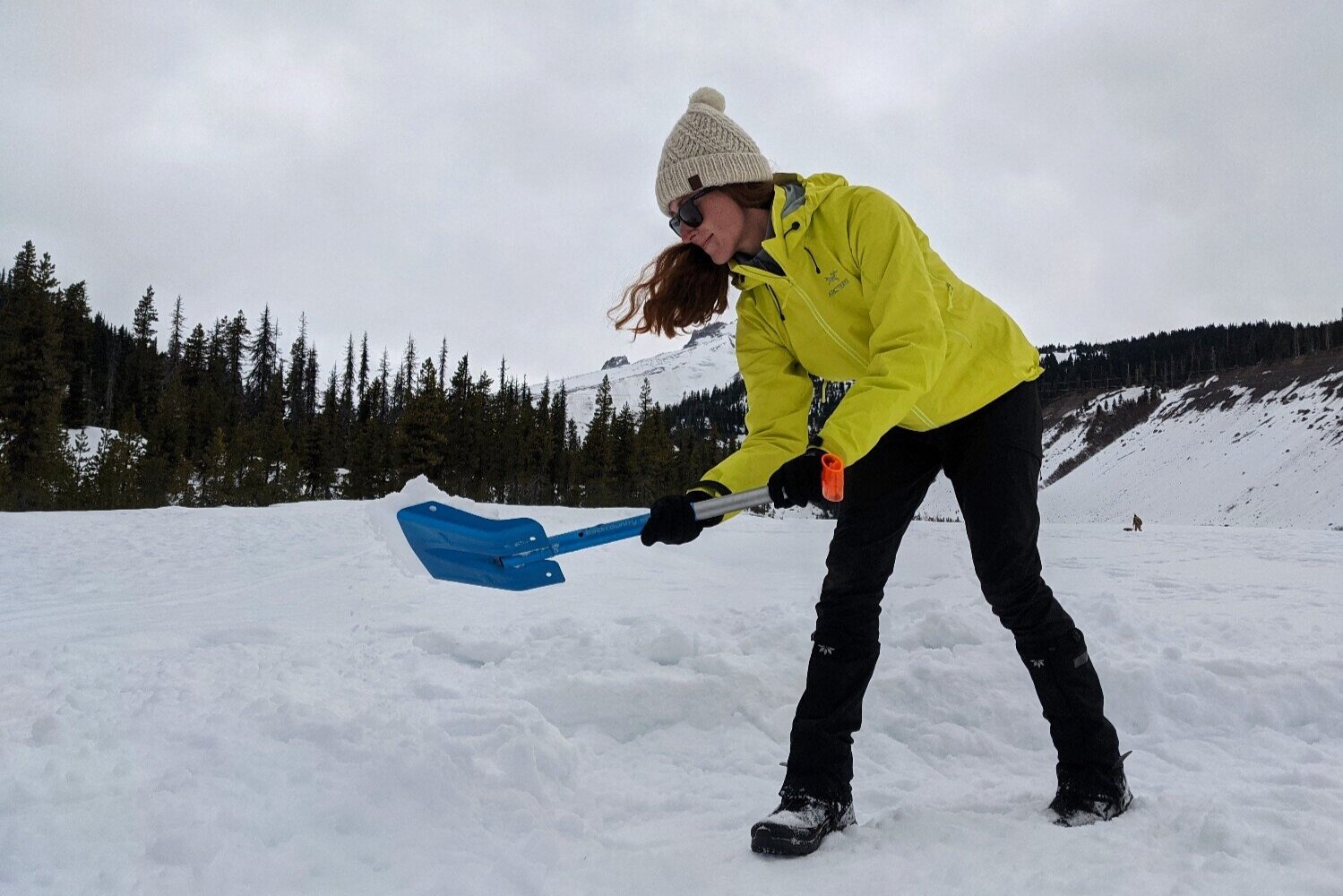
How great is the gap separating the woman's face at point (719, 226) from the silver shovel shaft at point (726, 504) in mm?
765

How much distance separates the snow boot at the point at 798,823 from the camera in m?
1.81

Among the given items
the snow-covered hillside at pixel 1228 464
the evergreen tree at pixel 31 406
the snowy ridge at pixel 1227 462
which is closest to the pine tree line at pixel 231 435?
the evergreen tree at pixel 31 406

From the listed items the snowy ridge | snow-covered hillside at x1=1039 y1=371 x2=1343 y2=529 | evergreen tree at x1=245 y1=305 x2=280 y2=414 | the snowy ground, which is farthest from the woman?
evergreen tree at x1=245 y1=305 x2=280 y2=414

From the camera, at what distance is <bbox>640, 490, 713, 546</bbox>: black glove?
1977 millimetres

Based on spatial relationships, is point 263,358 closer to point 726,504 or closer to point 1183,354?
point 726,504

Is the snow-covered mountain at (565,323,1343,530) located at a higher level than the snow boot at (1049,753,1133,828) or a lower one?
higher

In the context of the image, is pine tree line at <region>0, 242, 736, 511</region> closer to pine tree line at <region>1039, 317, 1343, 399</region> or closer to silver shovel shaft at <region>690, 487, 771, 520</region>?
silver shovel shaft at <region>690, 487, 771, 520</region>

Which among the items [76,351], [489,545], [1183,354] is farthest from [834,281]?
[1183,354]

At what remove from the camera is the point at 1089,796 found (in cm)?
194

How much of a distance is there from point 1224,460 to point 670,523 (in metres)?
64.8

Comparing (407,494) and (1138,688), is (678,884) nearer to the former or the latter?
(407,494)

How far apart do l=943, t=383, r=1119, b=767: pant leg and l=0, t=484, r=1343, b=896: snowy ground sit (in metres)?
0.24

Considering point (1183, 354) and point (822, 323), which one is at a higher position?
point (1183, 354)

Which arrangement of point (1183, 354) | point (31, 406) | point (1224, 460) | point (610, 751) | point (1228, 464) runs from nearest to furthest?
point (610, 751) < point (31, 406) < point (1228, 464) < point (1224, 460) < point (1183, 354)
